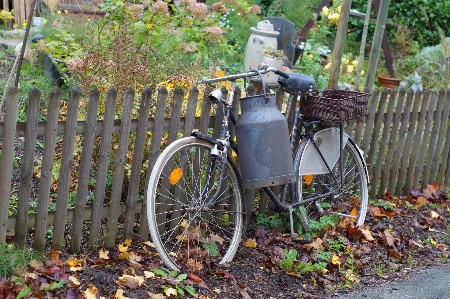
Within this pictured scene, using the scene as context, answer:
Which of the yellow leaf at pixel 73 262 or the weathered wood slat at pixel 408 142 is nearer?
the yellow leaf at pixel 73 262

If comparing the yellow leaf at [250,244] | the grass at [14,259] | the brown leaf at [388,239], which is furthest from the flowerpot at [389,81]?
the grass at [14,259]

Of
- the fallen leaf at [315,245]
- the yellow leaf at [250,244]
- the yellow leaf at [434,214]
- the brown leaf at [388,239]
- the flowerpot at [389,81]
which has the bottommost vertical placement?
the yellow leaf at [250,244]

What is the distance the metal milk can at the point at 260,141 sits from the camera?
442 centimetres

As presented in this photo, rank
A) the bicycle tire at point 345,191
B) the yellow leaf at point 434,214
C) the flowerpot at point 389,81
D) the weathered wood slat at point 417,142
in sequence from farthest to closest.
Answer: the flowerpot at point 389,81
the weathered wood slat at point 417,142
the yellow leaf at point 434,214
the bicycle tire at point 345,191

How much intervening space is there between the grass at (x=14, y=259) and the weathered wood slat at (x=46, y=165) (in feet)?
0.36

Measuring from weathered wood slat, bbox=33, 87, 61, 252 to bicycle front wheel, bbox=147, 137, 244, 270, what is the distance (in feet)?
2.35

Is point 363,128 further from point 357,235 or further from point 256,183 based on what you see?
point 256,183

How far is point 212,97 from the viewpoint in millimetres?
4422

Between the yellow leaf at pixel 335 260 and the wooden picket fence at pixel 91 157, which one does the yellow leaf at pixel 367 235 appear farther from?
the wooden picket fence at pixel 91 157

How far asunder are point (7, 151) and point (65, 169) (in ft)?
1.29

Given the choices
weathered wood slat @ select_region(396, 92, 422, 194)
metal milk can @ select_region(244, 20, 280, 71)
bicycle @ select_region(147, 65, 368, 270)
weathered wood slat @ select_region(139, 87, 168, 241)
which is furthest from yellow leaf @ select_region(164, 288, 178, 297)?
metal milk can @ select_region(244, 20, 280, 71)

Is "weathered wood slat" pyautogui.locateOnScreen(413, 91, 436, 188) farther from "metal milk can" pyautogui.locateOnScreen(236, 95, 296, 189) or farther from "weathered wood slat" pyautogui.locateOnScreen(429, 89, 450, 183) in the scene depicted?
"metal milk can" pyautogui.locateOnScreen(236, 95, 296, 189)

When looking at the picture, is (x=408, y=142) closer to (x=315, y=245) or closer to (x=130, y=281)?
(x=315, y=245)

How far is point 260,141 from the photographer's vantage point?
14.5 feet
